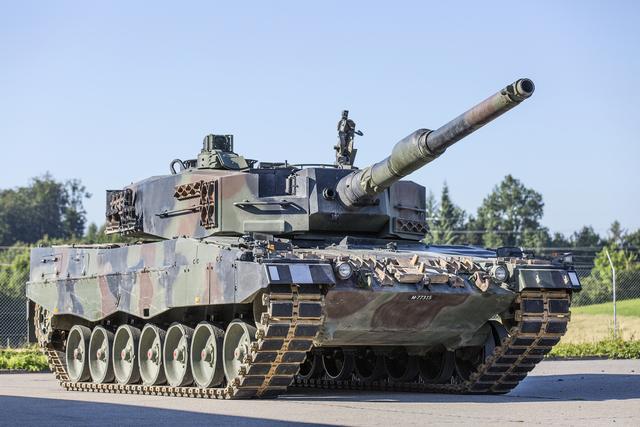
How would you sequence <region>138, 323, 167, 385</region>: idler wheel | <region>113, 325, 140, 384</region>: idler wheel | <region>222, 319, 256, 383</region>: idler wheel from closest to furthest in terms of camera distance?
<region>222, 319, 256, 383</region>: idler wheel < <region>138, 323, 167, 385</region>: idler wheel < <region>113, 325, 140, 384</region>: idler wheel

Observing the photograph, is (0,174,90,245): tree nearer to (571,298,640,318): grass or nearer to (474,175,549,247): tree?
(474,175,549,247): tree

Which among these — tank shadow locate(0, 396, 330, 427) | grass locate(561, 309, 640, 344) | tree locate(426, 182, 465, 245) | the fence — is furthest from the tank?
tree locate(426, 182, 465, 245)

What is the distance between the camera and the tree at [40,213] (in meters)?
109

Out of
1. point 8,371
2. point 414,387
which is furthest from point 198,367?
point 8,371

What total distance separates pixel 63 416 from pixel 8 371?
13149 mm

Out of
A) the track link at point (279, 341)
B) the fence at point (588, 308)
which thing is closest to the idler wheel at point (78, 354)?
the track link at point (279, 341)

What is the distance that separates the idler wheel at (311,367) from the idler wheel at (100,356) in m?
3.79

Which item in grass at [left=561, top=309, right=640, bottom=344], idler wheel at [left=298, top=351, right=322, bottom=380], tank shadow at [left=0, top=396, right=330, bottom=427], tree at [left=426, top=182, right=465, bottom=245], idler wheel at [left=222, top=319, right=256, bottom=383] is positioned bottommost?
tank shadow at [left=0, top=396, right=330, bottom=427]

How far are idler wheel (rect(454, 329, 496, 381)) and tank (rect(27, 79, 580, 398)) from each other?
0.03 m

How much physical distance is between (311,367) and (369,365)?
4.90ft

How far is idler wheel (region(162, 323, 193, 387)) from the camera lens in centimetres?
2086

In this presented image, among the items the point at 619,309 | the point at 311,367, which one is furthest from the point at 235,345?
the point at 619,309

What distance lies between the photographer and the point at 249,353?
18.4 metres

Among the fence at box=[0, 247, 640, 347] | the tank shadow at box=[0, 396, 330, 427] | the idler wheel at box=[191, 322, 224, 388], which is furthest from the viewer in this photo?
the fence at box=[0, 247, 640, 347]
